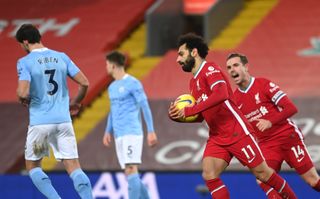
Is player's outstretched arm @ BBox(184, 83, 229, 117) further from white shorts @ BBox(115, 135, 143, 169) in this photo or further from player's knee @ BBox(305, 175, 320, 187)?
white shorts @ BBox(115, 135, 143, 169)

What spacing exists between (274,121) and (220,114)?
80cm

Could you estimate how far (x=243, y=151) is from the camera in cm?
921

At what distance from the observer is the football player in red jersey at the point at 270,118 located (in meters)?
9.89

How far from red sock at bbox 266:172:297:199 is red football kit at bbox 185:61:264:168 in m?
0.27

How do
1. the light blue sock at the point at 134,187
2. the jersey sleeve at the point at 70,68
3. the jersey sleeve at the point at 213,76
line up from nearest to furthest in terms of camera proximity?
the jersey sleeve at the point at 213,76 < the jersey sleeve at the point at 70,68 < the light blue sock at the point at 134,187

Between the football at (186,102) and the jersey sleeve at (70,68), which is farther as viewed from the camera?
the jersey sleeve at (70,68)

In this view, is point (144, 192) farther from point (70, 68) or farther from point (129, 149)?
point (70, 68)

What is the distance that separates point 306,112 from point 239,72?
472 centimetres

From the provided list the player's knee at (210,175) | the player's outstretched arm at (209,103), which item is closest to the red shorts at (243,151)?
the player's knee at (210,175)

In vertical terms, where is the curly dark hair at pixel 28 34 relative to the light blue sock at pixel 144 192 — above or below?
above

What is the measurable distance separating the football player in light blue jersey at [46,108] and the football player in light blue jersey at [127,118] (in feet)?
6.80

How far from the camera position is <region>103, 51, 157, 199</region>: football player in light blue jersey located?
1150 cm

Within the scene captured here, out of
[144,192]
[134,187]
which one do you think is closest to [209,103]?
[134,187]

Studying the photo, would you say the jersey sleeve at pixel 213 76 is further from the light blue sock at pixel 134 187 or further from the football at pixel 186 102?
the light blue sock at pixel 134 187
